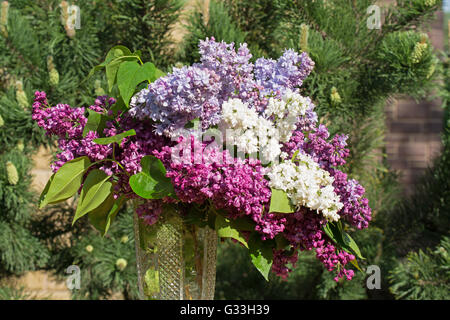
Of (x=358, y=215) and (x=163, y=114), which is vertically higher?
(x=163, y=114)

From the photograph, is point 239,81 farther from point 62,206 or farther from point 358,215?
point 62,206

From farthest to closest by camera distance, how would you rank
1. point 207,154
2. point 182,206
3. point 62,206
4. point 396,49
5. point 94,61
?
point 62,206 < point 94,61 < point 396,49 < point 182,206 < point 207,154

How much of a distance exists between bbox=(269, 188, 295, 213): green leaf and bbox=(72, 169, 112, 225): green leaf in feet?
0.71

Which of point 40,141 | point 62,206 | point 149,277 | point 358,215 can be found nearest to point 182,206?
point 149,277

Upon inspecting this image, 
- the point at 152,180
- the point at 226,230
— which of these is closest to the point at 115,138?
the point at 152,180

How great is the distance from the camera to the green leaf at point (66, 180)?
0.65 metres

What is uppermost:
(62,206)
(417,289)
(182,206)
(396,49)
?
(396,49)

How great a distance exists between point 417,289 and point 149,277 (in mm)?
696

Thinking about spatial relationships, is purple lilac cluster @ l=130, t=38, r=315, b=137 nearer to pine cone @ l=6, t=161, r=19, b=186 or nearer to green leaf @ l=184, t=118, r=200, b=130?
green leaf @ l=184, t=118, r=200, b=130

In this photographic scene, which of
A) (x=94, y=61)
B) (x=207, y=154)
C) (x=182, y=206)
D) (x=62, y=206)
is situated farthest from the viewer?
(x=62, y=206)

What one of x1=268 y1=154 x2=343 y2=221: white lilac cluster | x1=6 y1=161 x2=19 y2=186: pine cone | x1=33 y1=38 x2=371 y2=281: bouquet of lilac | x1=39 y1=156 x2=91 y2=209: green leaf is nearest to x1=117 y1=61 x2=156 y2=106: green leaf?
x1=33 y1=38 x2=371 y2=281: bouquet of lilac

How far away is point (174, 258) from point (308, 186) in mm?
244

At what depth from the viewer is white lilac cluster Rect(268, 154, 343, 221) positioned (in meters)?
0.61

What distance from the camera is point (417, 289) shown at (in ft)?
3.79
